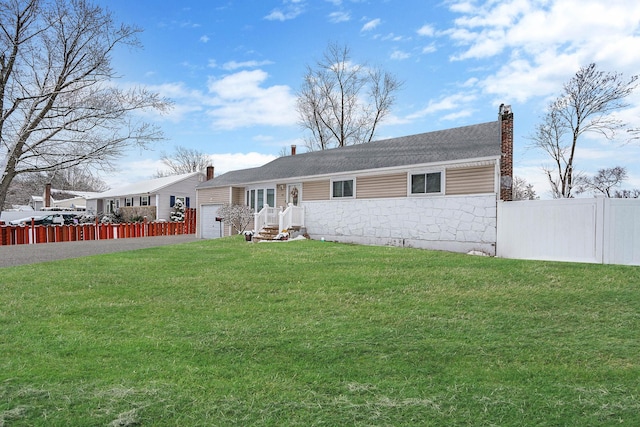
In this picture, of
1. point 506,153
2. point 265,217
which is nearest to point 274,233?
point 265,217

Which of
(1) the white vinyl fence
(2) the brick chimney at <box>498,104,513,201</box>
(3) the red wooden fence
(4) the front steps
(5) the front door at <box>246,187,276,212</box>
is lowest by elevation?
(3) the red wooden fence

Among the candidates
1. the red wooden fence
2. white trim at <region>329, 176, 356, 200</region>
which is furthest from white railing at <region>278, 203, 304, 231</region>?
the red wooden fence

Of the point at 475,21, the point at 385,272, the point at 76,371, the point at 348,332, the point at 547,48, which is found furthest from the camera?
the point at 547,48

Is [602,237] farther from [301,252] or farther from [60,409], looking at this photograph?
[60,409]

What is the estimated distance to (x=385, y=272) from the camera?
31.0 feet

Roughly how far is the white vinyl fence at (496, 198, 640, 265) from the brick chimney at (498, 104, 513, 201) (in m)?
1.21

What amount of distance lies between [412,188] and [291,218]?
5.71m

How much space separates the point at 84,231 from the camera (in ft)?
81.8

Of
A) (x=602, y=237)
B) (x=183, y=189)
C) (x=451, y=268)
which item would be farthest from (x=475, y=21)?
(x=183, y=189)

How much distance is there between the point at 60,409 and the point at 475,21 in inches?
613

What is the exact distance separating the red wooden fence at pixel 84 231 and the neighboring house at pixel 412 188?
1120cm

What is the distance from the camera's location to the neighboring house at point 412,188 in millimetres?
13422

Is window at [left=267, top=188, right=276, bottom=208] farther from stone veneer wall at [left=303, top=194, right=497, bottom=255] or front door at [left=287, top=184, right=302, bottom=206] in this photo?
stone veneer wall at [left=303, top=194, right=497, bottom=255]

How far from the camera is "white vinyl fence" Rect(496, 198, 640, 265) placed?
1029cm
